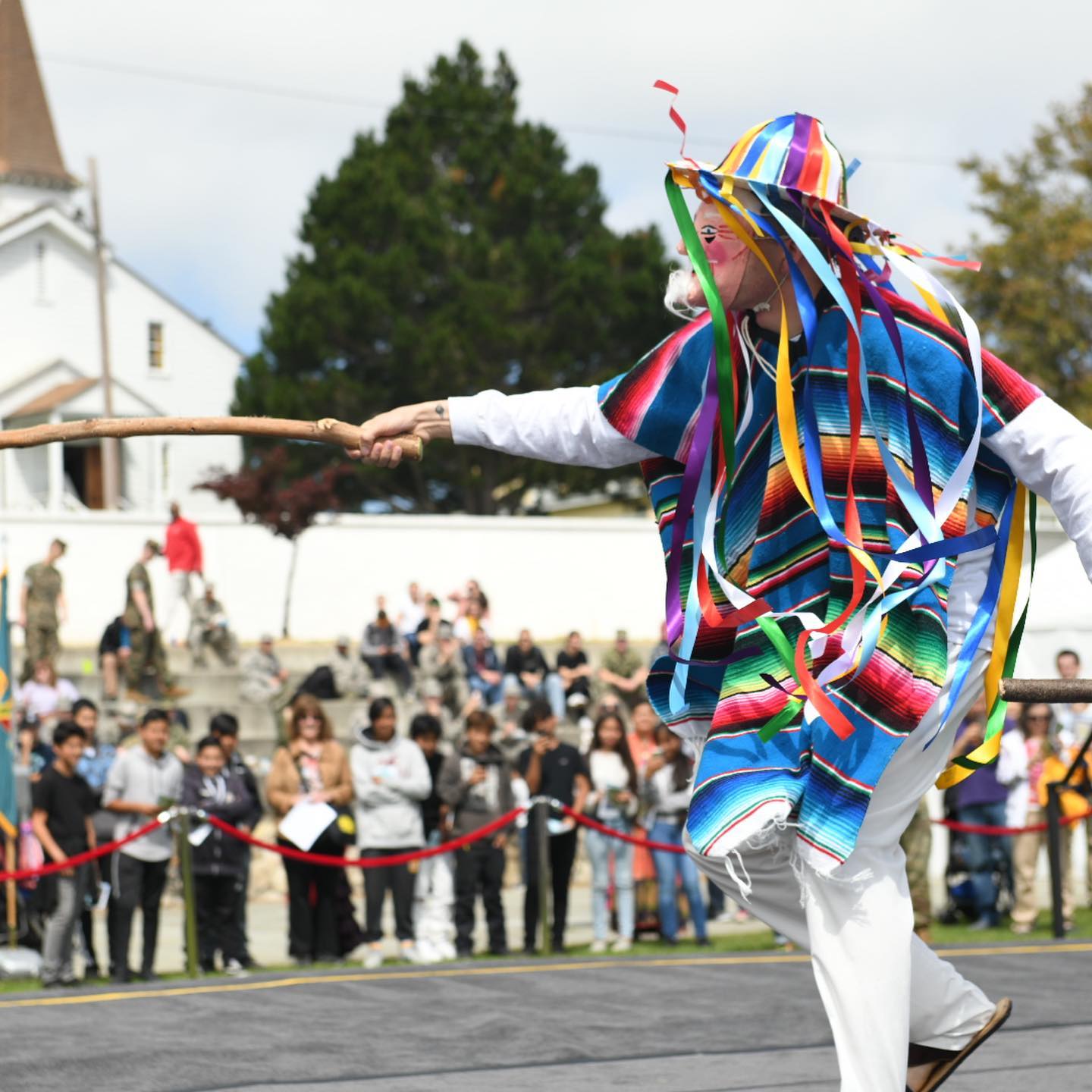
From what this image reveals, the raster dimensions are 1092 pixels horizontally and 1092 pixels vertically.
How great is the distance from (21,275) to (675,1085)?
137ft

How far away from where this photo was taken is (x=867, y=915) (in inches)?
130

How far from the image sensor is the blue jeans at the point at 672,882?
36.4 ft

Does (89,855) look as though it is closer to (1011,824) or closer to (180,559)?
(1011,824)

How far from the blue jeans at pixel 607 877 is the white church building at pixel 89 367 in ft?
91.3

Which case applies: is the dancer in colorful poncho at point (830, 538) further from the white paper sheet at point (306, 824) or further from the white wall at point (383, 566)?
the white wall at point (383, 566)

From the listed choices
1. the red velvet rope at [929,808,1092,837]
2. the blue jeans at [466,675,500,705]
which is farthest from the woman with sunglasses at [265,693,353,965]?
the blue jeans at [466,675,500,705]

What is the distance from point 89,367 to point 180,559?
23.4m

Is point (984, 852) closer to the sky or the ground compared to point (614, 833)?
closer to the ground

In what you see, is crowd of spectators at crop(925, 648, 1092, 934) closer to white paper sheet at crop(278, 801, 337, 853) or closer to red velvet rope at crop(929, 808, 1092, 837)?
red velvet rope at crop(929, 808, 1092, 837)

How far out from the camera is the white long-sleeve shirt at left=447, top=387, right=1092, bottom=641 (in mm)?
3320

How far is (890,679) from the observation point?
3291 mm

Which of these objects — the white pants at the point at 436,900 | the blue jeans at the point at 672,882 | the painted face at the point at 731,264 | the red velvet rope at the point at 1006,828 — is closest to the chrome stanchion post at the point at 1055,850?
the red velvet rope at the point at 1006,828

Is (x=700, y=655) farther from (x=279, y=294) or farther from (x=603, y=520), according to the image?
(x=279, y=294)

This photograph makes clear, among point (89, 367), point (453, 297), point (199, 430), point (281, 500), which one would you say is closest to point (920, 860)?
point (199, 430)
